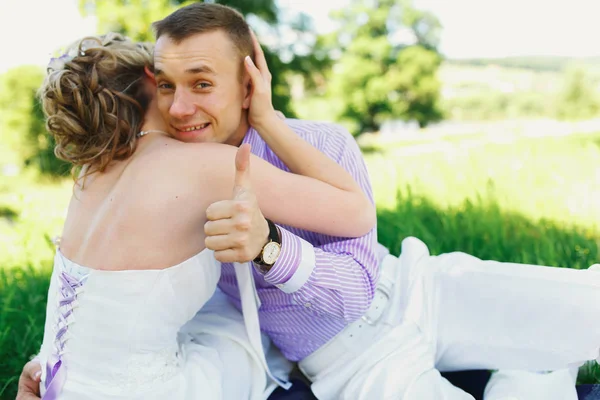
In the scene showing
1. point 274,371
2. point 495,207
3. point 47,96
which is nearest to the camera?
point 47,96

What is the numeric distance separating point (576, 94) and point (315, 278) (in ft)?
147

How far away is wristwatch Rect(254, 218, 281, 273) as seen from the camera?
5.61 ft

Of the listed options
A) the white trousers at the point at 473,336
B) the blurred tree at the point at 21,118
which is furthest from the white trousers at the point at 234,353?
the blurred tree at the point at 21,118

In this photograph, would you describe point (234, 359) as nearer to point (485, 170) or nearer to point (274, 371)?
point (274, 371)

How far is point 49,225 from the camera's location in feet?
16.5

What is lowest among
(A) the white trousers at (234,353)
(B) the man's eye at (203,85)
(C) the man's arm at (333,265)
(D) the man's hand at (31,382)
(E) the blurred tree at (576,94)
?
(E) the blurred tree at (576,94)

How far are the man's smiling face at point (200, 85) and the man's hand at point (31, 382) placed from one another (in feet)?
3.51

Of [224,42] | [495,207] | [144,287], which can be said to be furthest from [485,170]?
[144,287]

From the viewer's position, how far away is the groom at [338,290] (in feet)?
6.63

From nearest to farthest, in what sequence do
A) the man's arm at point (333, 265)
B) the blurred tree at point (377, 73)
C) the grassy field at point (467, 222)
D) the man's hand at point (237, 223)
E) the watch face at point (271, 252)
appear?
→ 1. the man's hand at point (237, 223)
2. the watch face at point (271, 252)
3. the man's arm at point (333, 265)
4. the grassy field at point (467, 222)
5. the blurred tree at point (377, 73)

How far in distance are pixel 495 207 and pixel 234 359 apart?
2.60m

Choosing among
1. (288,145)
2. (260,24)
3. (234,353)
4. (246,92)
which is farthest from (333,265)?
(260,24)

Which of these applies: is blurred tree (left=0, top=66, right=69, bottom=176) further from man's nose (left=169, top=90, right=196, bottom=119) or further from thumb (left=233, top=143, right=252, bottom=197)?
thumb (left=233, top=143, right=252, bottom=197)

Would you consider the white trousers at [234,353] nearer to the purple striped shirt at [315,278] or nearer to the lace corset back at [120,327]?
the purple striped shirt at [315,278]
